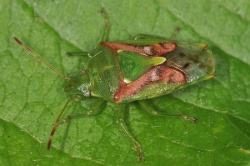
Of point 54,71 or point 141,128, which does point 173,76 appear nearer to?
point 141,128

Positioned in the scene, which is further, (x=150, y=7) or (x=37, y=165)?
(x=150, y=7)

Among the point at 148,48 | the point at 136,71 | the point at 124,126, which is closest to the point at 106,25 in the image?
the point at 148,48

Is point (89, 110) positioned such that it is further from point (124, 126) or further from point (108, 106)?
point (124, 126)

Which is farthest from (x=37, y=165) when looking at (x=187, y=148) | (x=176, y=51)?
(x=176, y=51)

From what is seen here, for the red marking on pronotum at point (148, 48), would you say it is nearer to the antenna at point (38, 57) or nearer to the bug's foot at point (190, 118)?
the antenna at point (38, 57)

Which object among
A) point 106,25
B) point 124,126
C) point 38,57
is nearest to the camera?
point 124,126

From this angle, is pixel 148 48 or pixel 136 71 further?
pixel 148 48
